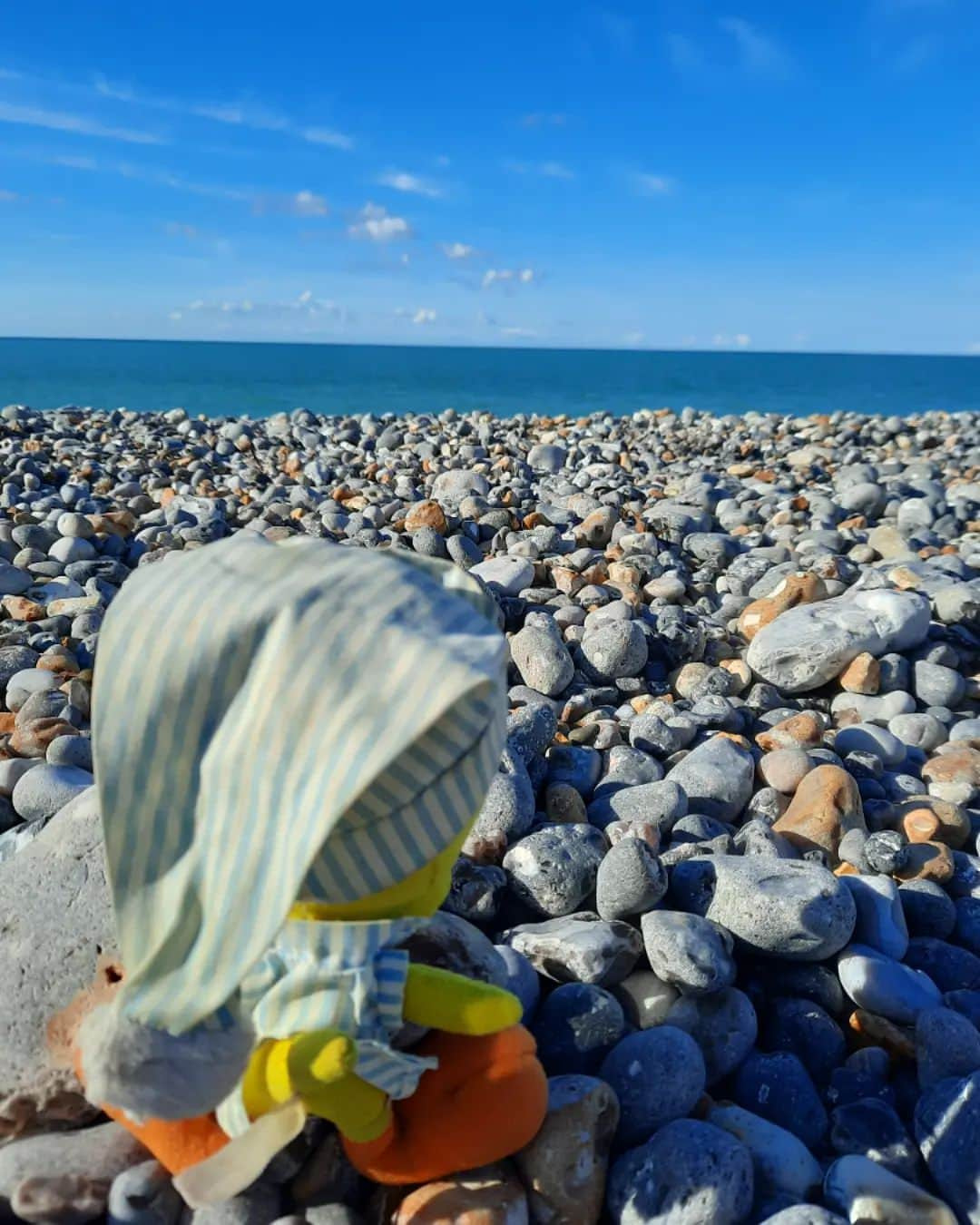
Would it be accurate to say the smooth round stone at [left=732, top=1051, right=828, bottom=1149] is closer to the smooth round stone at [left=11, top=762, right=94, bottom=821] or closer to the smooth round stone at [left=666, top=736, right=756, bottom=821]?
the smooth round stone at [left=666, top=736, right=756, bottom=821]

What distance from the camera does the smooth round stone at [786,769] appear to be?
103 inches

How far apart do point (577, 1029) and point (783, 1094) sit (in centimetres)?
37

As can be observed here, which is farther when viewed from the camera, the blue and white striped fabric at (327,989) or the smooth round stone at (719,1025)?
the smooth round stone at (719,1025)

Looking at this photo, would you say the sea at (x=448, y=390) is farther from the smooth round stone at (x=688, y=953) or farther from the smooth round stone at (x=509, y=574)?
the smooth round stone at (x=688, y=953)

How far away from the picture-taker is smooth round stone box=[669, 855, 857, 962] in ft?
6.08

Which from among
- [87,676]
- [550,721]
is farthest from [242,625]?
[87,676]

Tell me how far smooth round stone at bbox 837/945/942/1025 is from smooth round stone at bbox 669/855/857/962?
0.05 metres

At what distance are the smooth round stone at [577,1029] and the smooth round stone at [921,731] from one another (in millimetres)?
1778

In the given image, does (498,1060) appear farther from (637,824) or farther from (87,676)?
(87,676)

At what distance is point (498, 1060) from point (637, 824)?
3.33 feet

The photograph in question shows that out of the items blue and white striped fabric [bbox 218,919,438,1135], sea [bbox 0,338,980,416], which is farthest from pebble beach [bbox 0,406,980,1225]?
sea [bbox 0,338,980,416]

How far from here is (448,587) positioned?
4.18ft

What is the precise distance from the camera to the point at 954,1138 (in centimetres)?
153

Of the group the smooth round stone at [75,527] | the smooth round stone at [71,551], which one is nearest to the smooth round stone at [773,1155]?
the smooth round stone at [71,551]
